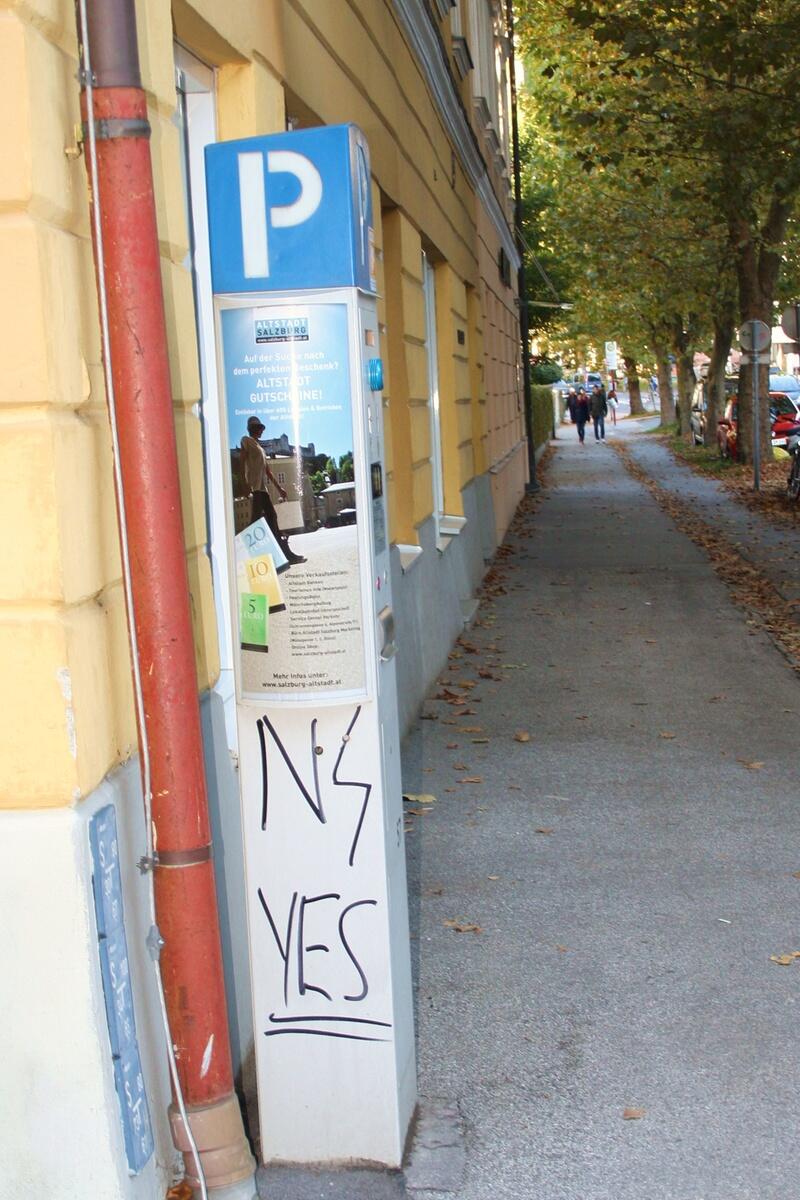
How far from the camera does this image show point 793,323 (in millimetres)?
23156

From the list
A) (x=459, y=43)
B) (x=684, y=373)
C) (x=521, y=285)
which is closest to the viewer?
(x=459, y=43)

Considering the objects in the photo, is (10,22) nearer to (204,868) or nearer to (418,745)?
(204,868)

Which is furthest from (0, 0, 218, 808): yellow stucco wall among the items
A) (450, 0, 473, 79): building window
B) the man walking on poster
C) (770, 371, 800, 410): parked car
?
(770, 371, 800, 410): parked car

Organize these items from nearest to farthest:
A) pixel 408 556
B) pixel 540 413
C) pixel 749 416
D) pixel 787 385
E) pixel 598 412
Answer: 1. pixel 408 556
2. pixel 749 416
3. pixel 540 413
4. pixel 787 385
5. pixel 598 412

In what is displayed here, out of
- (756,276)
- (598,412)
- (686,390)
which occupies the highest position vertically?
(756,276)

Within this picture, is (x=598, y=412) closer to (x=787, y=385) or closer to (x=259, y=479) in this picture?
(x=787, y=385)

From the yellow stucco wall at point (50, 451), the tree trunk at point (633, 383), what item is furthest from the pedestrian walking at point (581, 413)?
the yellow stucco wall at point (50, 451)

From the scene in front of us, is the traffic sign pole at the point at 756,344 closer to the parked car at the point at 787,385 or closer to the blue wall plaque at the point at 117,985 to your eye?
the parked car at the point at 787,385

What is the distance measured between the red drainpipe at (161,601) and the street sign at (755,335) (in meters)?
22.7

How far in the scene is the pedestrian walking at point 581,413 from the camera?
2021 inches

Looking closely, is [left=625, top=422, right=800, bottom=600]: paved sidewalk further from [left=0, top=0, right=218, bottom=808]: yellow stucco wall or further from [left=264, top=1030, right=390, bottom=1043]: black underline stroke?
[left=0, top=0, right=218, bottom=808]: yellow stucco wall

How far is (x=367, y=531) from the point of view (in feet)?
11.3

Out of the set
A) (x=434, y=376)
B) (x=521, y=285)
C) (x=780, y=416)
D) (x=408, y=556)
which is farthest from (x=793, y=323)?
(x=780, y=416)

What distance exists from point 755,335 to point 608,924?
20816mm
